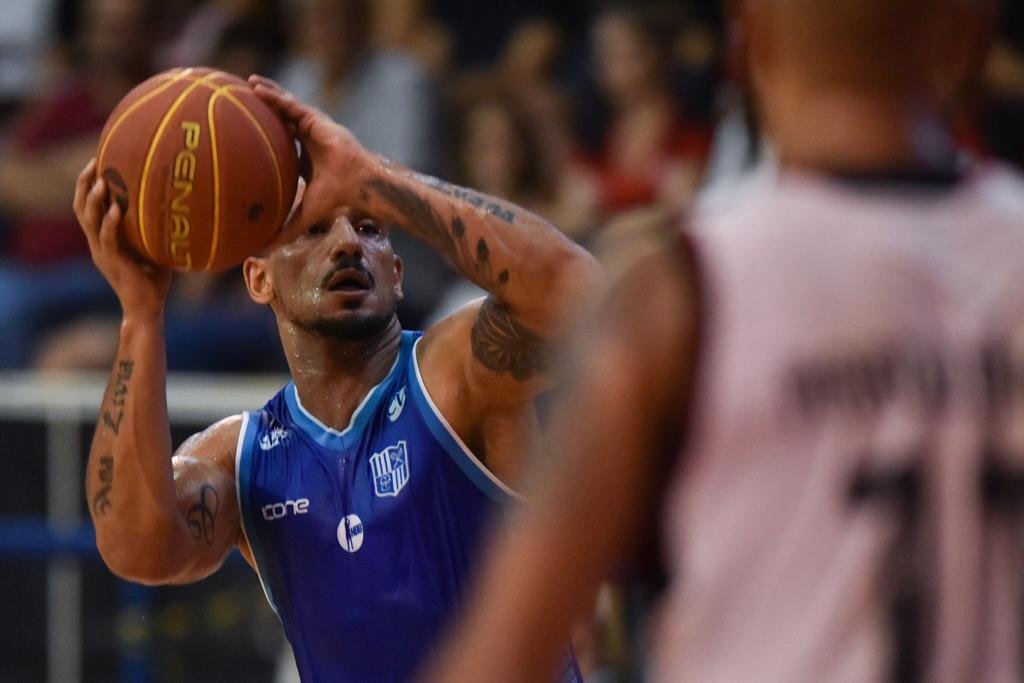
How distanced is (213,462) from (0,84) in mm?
5817

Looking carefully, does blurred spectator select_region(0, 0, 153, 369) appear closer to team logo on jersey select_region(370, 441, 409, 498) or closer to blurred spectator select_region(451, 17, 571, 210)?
blurred spectator select_region(451, 17, 571, 210)

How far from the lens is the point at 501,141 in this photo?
279 inches

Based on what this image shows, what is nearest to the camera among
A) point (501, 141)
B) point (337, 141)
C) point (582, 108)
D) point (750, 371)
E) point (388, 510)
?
point (750, 371)

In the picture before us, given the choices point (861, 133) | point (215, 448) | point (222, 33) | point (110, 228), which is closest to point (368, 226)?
point (215, 448)

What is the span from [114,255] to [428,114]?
3.99 m

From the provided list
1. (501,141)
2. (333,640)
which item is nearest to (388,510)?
(333,640)

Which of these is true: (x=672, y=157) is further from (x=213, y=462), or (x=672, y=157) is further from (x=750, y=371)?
(x=750, y=371)

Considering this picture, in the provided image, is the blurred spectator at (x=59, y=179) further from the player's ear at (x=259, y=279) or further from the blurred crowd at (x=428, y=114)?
the player's ear at (x=259, y=279)

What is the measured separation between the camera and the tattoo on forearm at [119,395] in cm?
385

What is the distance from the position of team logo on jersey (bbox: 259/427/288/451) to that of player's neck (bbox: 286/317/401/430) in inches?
A: 3.5

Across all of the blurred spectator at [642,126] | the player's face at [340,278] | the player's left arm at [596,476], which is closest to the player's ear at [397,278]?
the player's face at [340,278]

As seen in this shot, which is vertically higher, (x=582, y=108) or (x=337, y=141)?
(x=337, y=141)

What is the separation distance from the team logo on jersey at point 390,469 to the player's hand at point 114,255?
640 mm

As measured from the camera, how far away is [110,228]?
363cm
